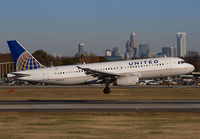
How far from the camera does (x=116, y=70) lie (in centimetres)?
4403

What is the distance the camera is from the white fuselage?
143 ft

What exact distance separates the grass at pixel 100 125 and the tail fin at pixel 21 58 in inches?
768

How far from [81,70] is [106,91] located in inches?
159

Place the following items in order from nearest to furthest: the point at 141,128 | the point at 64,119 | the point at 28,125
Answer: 1. the point at 141,128
2. the point at 28,125
3. the point at 64,119

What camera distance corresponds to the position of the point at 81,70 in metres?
44.1

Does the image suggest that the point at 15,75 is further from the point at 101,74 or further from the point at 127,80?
the point at 127,80

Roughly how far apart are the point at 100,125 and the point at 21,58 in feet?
94.3

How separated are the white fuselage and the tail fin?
1.81m

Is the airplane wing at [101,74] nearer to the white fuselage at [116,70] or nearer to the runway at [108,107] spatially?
→ the white fuselage at [116,70]

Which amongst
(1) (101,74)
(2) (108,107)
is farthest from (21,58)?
(2) (108,107)

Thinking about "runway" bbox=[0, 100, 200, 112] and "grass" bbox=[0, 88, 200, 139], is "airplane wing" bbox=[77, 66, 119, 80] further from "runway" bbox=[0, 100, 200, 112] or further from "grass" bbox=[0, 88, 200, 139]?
"grass" bbox=[0, 88, 200, 139]

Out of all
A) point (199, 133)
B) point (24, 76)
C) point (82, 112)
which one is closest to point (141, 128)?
point (199, 133)

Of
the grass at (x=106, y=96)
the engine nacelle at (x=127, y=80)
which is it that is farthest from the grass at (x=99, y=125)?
the grass at (x=106, y=96)

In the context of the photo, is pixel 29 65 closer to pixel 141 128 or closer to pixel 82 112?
pixel 82 112
